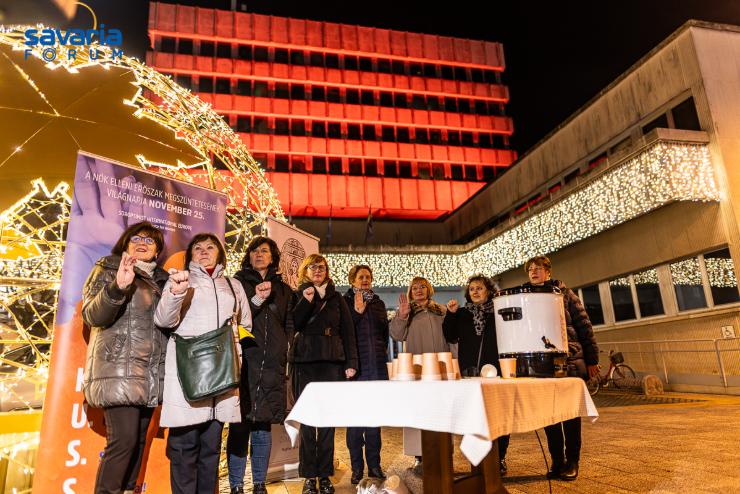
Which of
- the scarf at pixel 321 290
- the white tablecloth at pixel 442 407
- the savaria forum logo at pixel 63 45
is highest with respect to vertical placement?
the savaria forum logo at pixel 63 45

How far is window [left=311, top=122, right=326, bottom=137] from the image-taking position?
39.2 m

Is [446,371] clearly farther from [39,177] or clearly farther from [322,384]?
[39,177]

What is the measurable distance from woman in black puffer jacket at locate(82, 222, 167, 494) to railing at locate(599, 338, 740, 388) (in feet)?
39.3

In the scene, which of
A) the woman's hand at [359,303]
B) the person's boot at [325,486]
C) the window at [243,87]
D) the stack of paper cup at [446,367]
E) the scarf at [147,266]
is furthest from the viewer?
the window at [243,87]

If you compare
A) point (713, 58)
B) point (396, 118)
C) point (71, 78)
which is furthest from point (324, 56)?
point (71, 78)

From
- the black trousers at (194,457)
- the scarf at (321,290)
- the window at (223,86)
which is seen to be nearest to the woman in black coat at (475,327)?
the scarf at (321,290)

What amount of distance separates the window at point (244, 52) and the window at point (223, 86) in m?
2.65

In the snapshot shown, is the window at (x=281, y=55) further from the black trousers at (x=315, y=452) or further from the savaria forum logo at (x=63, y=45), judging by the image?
the black trousers at (x=315, y=452)

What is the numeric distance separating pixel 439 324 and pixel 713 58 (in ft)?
37.1

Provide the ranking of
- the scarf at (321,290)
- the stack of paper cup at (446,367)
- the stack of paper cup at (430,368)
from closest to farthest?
the stack of paper cup at (430,368) < the stack of paper cup at (446,367) < the scarf at (321,290)

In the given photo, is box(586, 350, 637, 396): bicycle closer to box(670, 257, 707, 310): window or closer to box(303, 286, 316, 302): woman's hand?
box(670, 257, 707, 310): window

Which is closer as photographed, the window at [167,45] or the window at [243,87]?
the window at [167,45]

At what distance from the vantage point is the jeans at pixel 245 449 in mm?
3586

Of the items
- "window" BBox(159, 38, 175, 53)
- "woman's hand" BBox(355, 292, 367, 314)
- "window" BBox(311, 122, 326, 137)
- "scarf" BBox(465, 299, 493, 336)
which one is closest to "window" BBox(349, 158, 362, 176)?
"window" BBox(311, 122, 326, 137)
